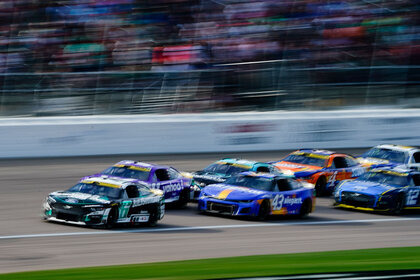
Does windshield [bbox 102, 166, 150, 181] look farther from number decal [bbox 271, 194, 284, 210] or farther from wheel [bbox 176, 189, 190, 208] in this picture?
number decal [bbox 271, 194, 284, 210]

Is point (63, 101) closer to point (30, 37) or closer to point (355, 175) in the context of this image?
point (30, 37)

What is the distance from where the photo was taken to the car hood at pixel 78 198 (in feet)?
43.5

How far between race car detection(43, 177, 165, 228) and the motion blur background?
6.62 meters

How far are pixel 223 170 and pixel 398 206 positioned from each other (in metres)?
4.04

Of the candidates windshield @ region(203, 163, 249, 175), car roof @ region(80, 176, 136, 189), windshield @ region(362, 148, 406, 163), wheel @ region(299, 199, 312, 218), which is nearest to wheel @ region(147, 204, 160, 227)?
car roof @ region(80, 176, 136, 189)

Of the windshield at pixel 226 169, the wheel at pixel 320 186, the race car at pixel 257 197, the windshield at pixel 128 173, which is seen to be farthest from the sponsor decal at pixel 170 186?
the wheel at pixel 320 186

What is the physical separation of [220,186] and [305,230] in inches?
80.8

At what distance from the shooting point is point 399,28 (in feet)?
82.1

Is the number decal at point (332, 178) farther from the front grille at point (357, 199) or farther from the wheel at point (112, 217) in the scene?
the wheel at point (112, 217)

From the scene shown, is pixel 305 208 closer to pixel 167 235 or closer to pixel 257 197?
pixel 257 197

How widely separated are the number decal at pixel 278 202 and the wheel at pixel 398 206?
2904mm

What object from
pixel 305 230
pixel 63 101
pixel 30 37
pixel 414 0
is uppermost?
pixel 414 0

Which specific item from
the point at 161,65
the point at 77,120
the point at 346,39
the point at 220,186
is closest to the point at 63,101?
the point at 77,120

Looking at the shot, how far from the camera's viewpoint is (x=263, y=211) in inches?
619
